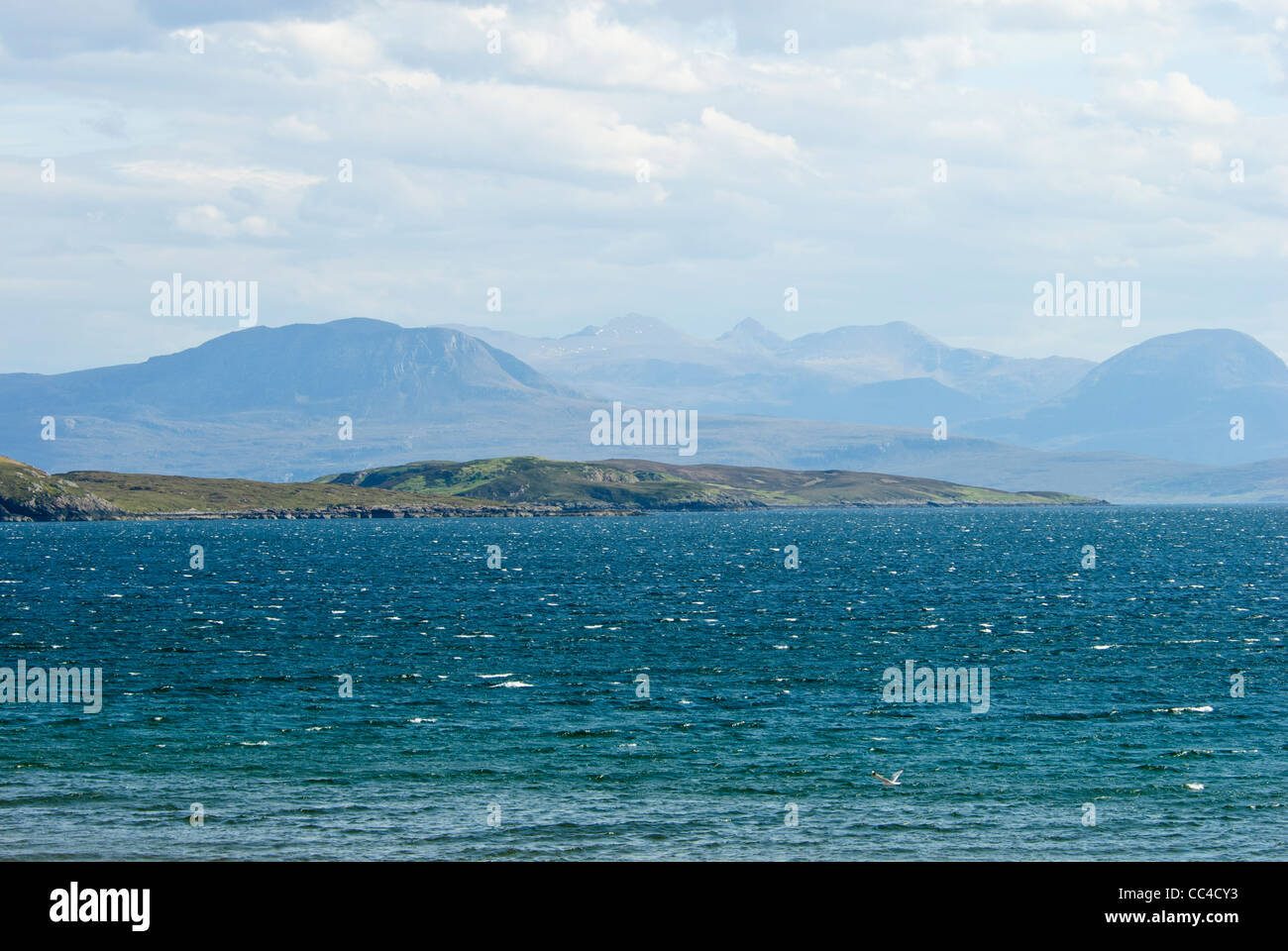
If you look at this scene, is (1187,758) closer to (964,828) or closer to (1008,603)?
(964,828)

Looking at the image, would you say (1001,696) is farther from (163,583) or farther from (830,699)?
(163,583)

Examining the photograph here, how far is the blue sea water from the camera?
43.4 metres

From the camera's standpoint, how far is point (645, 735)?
59438 millimetres

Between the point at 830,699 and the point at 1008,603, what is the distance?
6173 centimetres

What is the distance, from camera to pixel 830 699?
69.4 meters

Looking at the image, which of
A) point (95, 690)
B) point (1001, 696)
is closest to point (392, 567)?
point (95, 690)

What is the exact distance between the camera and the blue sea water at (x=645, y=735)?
4344 cm
